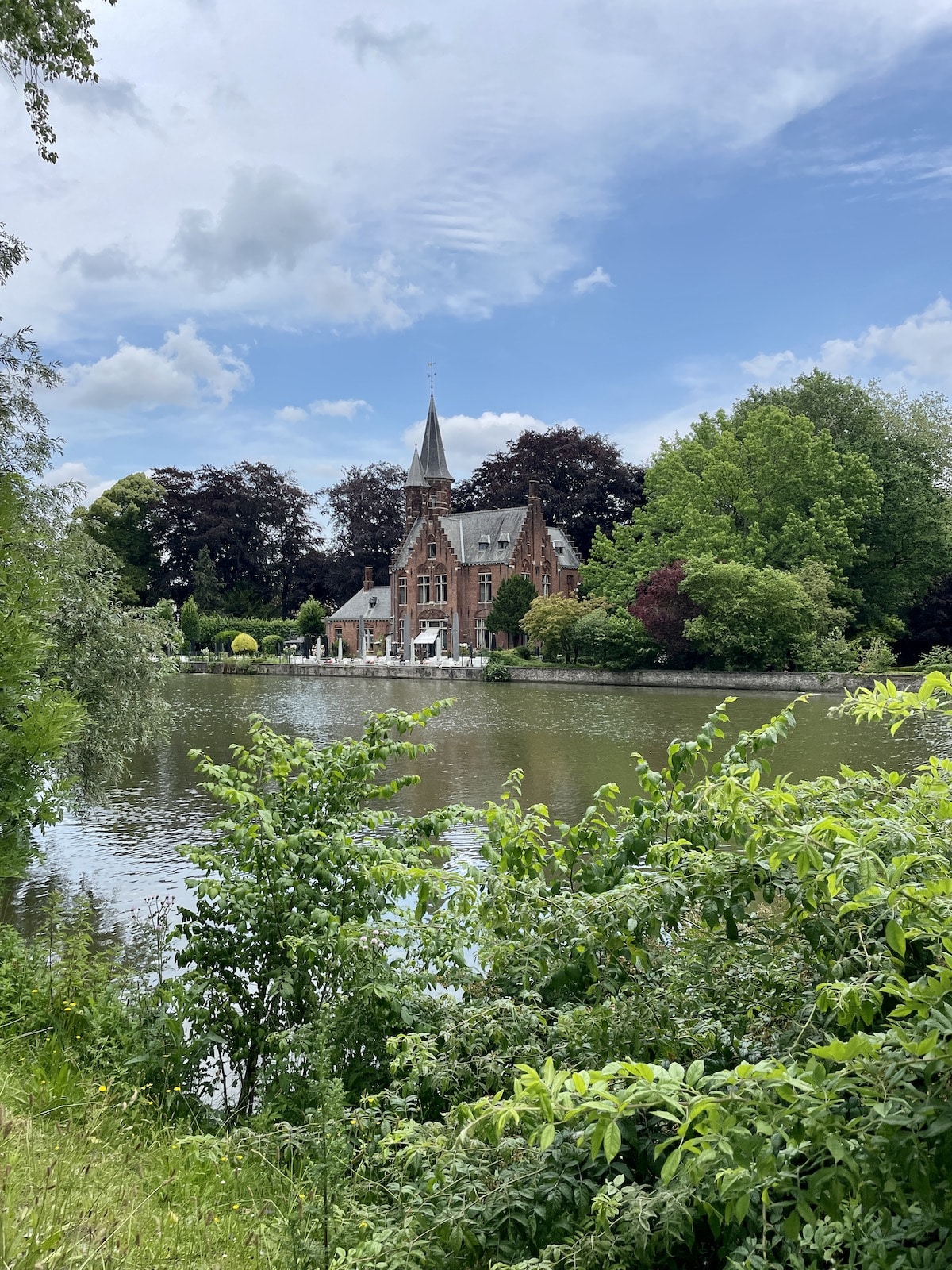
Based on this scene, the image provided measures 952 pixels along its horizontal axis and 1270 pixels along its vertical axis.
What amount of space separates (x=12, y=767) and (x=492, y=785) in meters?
10.9

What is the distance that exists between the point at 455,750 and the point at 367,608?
45926mm

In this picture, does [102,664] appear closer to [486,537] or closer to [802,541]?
[802,541]

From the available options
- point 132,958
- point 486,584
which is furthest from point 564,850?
point 486,584

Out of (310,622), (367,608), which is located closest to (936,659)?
(367,608)

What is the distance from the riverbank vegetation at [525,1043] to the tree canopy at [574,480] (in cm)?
5845

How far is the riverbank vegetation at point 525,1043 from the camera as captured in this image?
1.83 m

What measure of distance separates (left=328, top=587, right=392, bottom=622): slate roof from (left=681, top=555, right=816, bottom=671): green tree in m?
29.5

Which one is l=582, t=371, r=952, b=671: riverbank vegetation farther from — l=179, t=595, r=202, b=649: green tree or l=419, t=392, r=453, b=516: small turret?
l=179, t=595, r=202, b=649: green tree

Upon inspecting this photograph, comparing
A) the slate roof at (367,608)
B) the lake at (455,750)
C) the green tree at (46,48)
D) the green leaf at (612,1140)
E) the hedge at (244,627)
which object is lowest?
the lake at (455,750)

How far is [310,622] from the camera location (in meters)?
64.2

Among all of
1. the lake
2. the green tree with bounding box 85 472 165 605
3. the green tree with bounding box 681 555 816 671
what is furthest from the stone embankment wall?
the green tree with bounding box 85 472 165 605

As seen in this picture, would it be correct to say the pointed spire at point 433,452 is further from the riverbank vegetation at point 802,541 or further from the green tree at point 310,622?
the riverbank vegetation at point 802,541

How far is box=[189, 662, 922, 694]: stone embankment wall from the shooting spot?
3406 cm

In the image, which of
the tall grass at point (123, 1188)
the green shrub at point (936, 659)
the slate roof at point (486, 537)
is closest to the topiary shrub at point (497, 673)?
the slate roof at point (486, 537)
